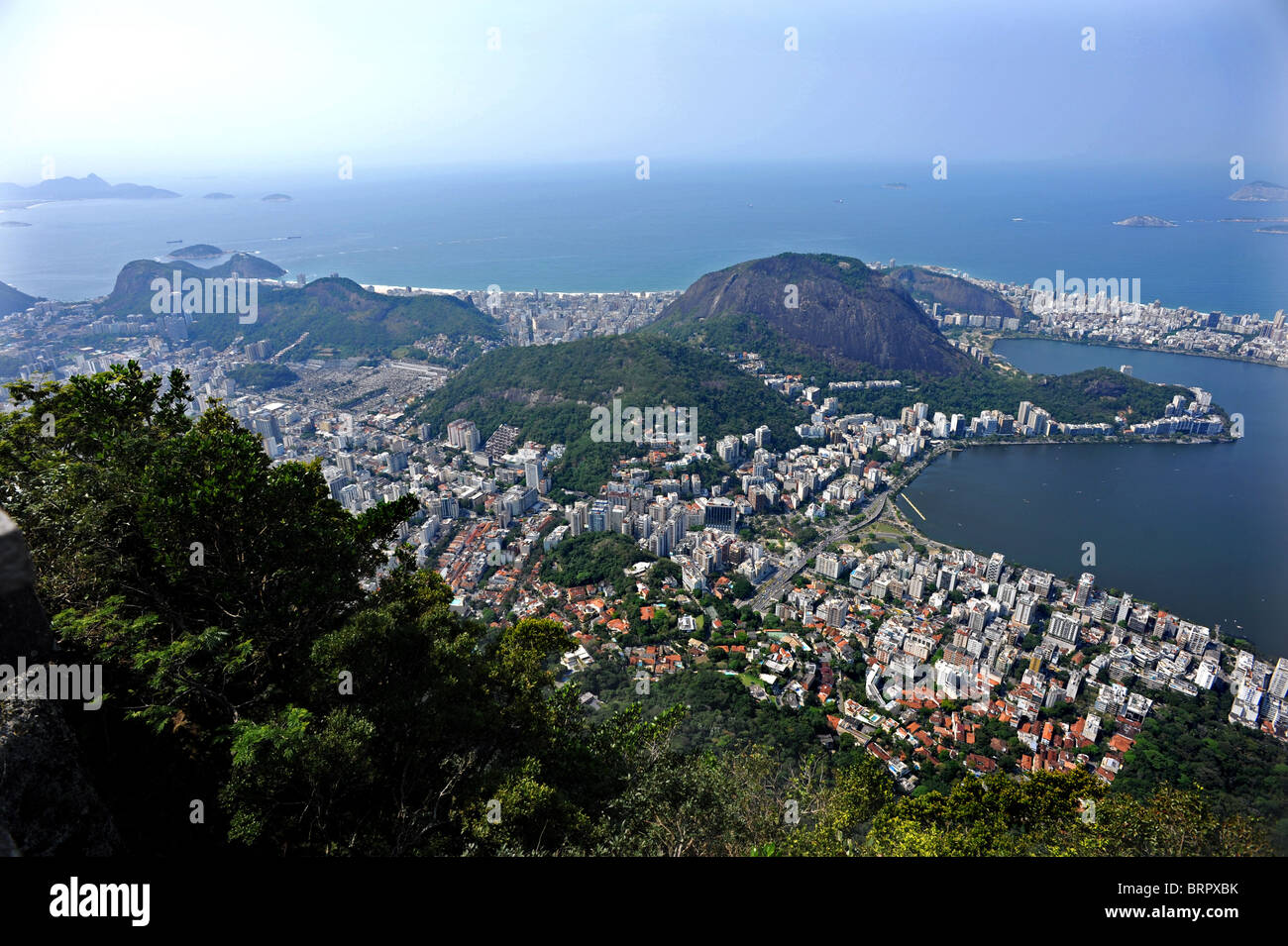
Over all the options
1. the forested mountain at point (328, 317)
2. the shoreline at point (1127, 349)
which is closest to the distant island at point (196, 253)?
the forested mountain at point (328, 317)

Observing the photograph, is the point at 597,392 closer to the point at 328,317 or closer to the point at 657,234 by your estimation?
the point at 328,317

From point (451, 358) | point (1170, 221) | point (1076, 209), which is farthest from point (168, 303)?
point (1076, 209)

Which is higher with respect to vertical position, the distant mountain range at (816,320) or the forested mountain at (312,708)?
the distant mountain range at (816,320)

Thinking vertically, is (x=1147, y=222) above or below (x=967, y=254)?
above

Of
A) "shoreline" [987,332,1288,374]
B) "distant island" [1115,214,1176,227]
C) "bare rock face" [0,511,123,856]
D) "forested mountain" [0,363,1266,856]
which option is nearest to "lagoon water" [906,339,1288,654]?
"shoreline" [987,332,1288,374]

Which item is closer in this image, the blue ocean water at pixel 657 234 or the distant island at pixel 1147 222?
the blue ocean water at pixel 657 234

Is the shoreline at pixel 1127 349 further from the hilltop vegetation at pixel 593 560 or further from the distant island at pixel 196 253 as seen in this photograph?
the distant island at pixel 196 253

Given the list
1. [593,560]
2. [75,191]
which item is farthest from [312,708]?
[75,191]
